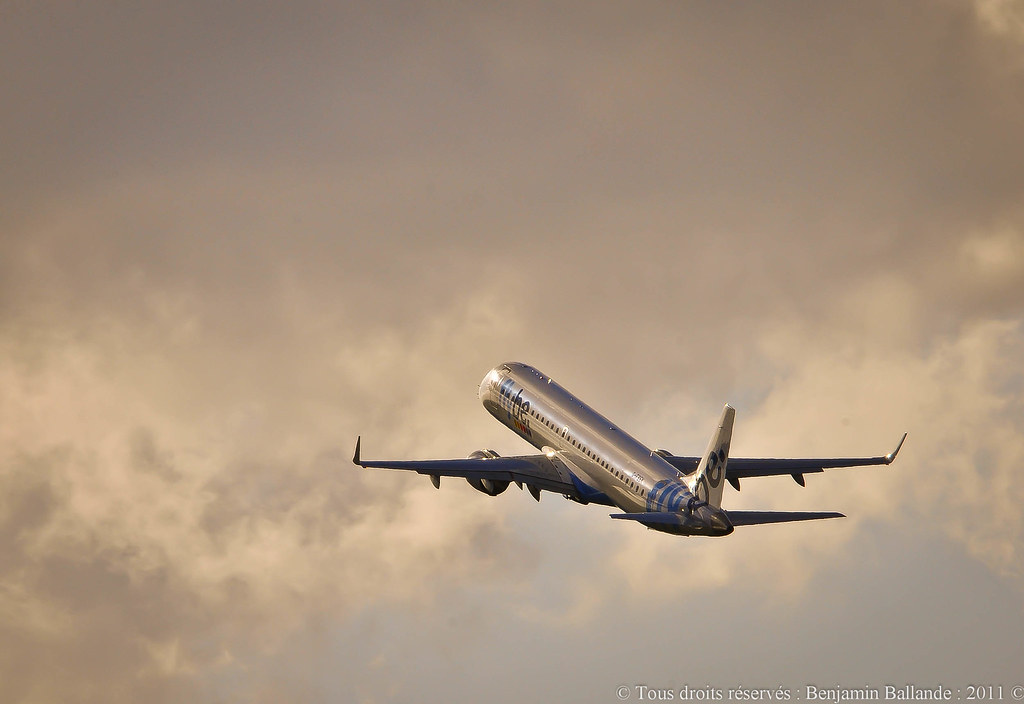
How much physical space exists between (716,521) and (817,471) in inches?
716

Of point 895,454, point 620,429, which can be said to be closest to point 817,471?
point 895,454

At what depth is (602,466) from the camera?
9875 centimetres

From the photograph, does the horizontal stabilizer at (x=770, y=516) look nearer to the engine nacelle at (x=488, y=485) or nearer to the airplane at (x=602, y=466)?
the airplane at (x=602, y=466)

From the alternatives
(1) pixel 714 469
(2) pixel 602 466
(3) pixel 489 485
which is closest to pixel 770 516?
(1) pixel 714 469

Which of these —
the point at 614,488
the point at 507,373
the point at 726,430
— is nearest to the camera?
the point at 726,430

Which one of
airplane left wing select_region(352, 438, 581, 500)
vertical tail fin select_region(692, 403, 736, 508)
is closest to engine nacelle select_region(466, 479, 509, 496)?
airplane left wing select_region(352, 438, 581, 500)

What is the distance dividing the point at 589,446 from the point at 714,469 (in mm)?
14972

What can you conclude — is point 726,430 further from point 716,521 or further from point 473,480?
point 473,480

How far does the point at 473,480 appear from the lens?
342 ft

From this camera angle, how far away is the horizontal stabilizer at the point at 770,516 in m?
86.1

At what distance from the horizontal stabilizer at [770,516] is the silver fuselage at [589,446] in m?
1.14

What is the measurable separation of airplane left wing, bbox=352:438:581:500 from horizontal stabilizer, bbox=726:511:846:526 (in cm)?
1632

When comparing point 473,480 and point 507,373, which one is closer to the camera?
point 473,480

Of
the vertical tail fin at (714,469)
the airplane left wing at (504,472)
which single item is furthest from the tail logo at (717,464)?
the airplane left wing at (504,472)
